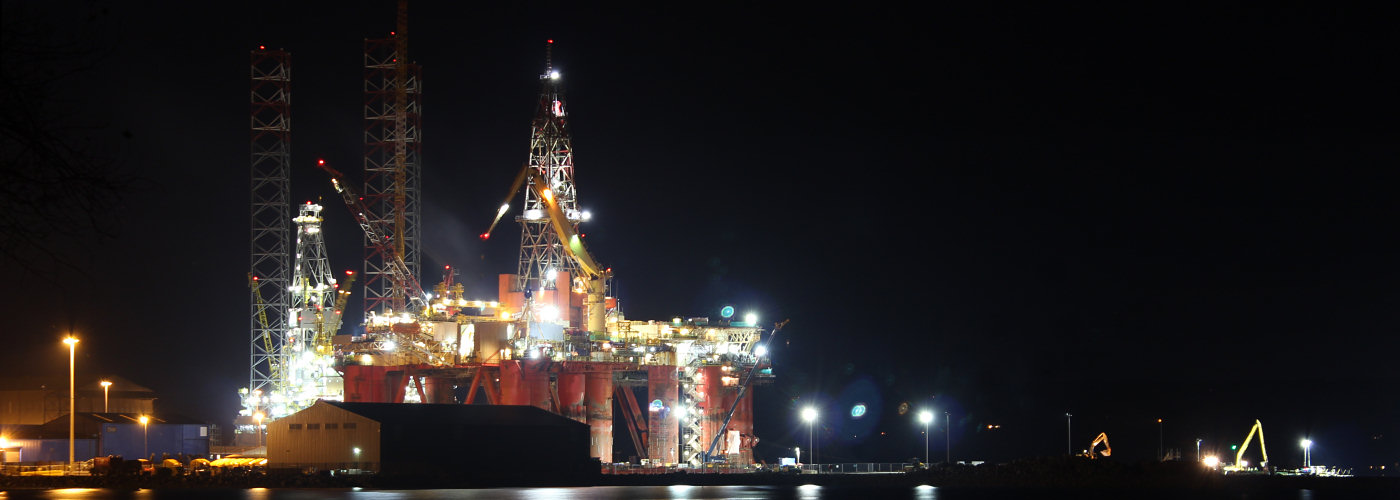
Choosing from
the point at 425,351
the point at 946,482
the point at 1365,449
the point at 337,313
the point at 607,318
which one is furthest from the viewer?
the point at 1365,449

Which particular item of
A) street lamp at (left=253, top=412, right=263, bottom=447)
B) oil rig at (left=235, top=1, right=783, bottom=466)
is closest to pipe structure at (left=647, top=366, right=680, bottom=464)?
oil rig at (left=235, top=1, right=783, bottom=466)

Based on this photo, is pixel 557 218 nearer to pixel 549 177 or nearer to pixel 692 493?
pixel 549 177

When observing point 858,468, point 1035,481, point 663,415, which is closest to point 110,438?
point 663,415

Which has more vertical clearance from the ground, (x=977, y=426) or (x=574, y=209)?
(x=574, y=209)

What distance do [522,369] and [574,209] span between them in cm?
1428

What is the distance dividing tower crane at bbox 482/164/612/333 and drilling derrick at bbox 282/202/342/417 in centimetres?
1989

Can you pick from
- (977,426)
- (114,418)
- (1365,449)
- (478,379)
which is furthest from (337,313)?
(1365,449)

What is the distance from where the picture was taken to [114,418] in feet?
314

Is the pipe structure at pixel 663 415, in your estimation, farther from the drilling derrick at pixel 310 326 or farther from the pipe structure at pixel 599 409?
the drilling derrick at pixel 310 326

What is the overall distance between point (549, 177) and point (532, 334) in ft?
43.3

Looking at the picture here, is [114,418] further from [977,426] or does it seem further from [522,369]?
[977,426]

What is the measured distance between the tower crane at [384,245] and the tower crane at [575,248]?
8.50 m

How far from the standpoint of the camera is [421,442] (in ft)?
220

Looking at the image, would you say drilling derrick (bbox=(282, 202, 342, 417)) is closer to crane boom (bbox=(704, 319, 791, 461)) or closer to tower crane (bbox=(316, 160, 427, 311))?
tower crane (bbox=(316, 160, 427, 311))
